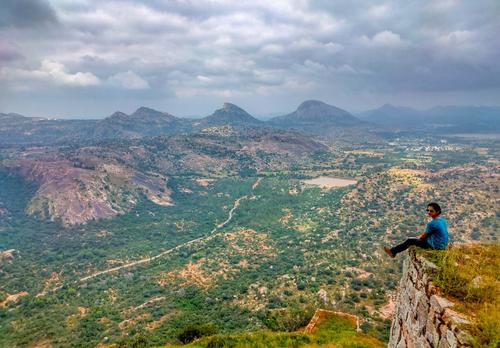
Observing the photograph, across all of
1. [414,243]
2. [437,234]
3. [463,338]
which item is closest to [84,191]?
[414,243]

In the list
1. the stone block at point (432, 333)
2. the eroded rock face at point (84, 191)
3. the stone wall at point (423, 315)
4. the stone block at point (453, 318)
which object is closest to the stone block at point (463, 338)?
the stone wall at point (423, 315)

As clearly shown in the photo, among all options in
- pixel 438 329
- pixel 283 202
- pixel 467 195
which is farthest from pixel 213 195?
pixel 438 329

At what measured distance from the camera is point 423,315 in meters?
11.3

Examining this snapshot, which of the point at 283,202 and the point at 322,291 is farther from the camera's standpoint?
the point at 283,202

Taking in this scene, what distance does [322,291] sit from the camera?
216 ft

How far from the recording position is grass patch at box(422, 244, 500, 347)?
8.73m

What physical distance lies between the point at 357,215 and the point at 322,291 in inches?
2528

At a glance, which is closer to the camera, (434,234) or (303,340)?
(434,234)

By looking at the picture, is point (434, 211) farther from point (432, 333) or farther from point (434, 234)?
point (432, 333)

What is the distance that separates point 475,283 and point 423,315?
198 centimetres

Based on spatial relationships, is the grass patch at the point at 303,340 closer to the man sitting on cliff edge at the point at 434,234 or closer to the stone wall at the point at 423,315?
the stone wall at the point at 423,315

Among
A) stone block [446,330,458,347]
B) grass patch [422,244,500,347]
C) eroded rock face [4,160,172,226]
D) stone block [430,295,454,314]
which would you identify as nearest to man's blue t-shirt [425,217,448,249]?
grass patch [422,244,500,347]

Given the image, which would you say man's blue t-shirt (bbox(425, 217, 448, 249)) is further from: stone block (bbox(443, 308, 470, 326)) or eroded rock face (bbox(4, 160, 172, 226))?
eroded rock face (bbox(4, 160, 172, 226))

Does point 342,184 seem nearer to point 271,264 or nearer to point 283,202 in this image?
point 283,202
